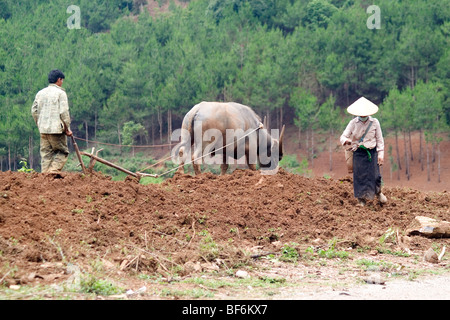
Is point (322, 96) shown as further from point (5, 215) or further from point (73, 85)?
point (5, 215)

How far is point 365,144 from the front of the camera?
944 cm

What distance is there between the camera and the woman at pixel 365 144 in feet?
30.9

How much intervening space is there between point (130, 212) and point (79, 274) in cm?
253

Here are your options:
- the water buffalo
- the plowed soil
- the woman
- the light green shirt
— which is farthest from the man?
the woman

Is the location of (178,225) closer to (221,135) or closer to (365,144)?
(365,144)

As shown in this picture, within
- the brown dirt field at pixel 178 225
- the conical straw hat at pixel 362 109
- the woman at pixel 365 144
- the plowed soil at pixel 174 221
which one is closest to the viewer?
the brown dirt field at pixel 178 225

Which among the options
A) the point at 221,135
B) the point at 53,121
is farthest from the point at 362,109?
the point at 53,121

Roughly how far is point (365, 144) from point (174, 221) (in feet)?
11.7

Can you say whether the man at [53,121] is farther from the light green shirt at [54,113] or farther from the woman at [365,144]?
the woman at [365,144]

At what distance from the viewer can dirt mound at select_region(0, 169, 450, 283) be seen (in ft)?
19.8

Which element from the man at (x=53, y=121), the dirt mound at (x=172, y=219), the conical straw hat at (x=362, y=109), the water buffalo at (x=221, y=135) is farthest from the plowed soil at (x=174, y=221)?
the water buffalo at (x=221, y=135)

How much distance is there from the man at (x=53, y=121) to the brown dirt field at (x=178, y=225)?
A: 0.73 metres

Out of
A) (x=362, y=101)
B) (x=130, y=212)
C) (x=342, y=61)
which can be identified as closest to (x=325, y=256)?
(x=130, y=212)

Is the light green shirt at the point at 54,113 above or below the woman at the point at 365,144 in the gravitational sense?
above
